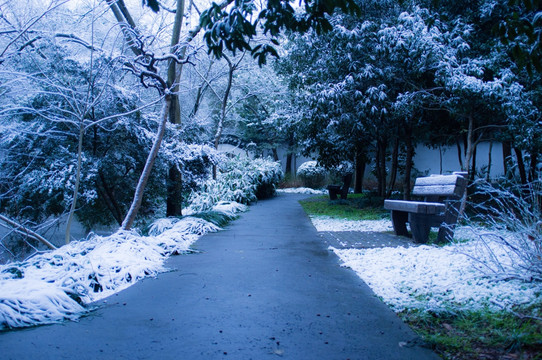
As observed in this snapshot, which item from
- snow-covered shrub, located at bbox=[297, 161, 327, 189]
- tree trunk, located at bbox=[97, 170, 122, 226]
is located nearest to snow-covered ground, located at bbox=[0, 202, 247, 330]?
tree trunk, located at bbox=[97, 170, 122, 226]

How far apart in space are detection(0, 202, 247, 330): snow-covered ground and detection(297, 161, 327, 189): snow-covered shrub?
51.1 ft

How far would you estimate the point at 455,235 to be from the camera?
6980 mm

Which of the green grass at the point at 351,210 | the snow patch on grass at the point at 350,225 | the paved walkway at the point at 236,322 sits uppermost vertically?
the green grass at the point at 351,210

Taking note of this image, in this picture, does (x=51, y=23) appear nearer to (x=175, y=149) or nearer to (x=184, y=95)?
(x=175, y=149)

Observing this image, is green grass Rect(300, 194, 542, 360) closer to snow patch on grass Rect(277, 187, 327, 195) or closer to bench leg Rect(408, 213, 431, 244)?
bench leg Rect(408, 213, 431, 244)

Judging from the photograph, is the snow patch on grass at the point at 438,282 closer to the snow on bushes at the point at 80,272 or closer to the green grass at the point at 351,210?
the snow on bushes at the point at 80,272

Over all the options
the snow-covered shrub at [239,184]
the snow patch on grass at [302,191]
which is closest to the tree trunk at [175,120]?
the snow-covered shrub at [239,184]

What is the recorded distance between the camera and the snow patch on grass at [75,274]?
3384 mm

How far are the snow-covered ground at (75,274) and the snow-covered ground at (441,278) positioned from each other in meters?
2.49

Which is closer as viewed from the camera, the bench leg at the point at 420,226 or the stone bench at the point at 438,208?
the stone bench at the point at 438,208

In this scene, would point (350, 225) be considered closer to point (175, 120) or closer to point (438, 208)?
point (438, 208)

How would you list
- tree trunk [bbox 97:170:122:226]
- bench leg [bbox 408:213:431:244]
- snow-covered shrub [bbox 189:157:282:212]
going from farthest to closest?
snow-covered shrub [bbox 189:157:282:212], tree trunk [bbox 97:170:122:226], bench leg [bbox 408:213:431:244]

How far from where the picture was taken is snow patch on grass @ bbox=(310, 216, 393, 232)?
864 centimetres

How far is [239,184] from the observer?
1483 cm
